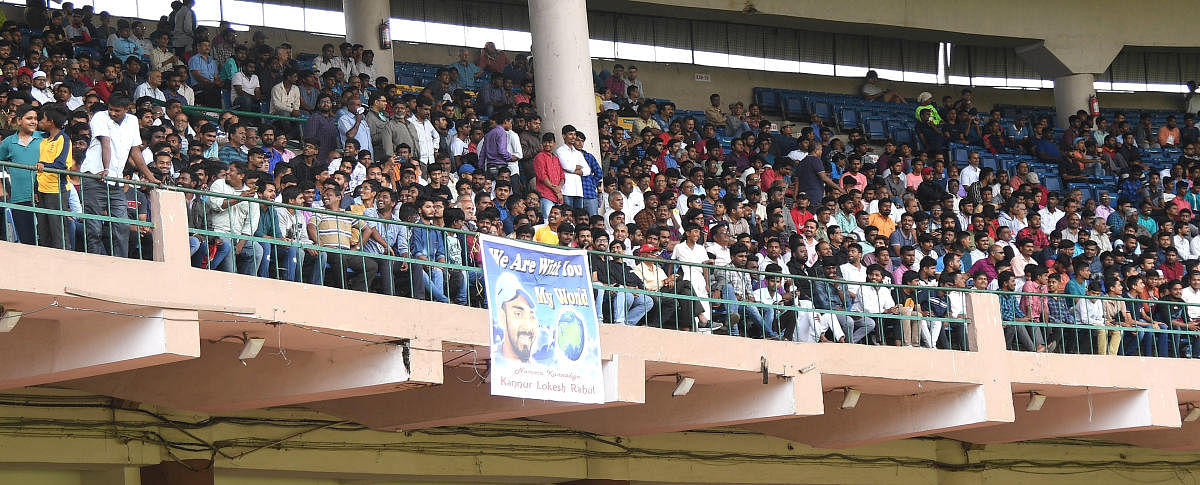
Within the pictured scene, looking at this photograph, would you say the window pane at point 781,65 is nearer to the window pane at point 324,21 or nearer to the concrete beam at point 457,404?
the window pane at point 324,21

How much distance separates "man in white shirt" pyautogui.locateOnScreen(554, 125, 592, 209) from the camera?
14.1 metres

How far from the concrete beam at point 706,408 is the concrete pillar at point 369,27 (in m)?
6.00

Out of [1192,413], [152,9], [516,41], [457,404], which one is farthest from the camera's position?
[516,41]

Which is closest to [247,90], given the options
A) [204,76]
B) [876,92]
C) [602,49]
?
[204,76]

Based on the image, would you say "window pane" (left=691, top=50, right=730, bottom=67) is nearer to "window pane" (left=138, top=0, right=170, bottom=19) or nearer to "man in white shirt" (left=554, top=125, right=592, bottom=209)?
"window pane" (left=138, top=0, right=170, bottom=19)

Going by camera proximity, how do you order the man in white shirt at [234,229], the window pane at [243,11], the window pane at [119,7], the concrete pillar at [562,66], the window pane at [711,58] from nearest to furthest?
the man in white shirt at [234,229], the concrete pillar at [562,66], the window pane at [119,7], the window pane at [243,11], the window pane at [711,58]

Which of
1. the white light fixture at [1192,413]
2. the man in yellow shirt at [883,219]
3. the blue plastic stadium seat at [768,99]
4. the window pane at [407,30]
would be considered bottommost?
the white light fixture at [1192,413]

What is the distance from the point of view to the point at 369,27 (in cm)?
1847

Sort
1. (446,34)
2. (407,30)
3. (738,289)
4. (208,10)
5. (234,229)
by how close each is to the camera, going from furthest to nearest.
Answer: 1. (446,34)
2. (407,30)
3. (208,10)
4. (738,289)
5. (234,229)

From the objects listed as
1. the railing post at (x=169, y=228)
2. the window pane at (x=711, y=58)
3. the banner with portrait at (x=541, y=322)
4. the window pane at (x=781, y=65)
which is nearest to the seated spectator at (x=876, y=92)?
the window pane at (x=781, y=65)

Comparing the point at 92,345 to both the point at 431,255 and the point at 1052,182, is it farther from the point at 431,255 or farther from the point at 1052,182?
the point at 1052,182

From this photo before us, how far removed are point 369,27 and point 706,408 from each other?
7.42 m

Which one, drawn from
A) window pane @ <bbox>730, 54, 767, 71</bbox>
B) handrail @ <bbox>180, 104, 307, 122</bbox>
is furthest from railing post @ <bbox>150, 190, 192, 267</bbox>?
window pane @ <bbox>730, 54, 767, 71</bbox>

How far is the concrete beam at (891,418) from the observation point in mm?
13562
